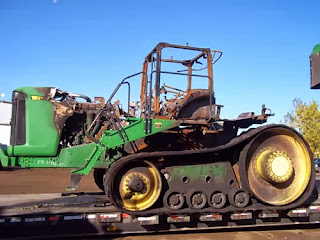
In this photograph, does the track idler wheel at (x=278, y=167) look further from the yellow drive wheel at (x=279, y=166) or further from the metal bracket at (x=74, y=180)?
the metal bracket at (x=74, y=180)

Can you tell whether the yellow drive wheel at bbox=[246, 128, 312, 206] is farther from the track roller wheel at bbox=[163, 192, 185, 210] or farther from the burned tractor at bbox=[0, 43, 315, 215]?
the track roller wheel at bbox=[163, 192, 185, 210]

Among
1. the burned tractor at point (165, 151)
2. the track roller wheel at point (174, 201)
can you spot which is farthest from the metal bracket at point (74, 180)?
the track roller wheel at point (174, 201)

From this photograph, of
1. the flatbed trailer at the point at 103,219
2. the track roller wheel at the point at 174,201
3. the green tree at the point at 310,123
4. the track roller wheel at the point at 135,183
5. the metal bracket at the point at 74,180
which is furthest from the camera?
the green tree at the point at 310,123

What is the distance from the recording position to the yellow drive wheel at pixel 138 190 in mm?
6496

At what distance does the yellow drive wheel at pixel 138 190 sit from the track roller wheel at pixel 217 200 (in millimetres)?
1038

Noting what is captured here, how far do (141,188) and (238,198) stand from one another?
6.12 ft

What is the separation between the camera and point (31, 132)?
695cm

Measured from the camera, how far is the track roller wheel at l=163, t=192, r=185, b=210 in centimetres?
658

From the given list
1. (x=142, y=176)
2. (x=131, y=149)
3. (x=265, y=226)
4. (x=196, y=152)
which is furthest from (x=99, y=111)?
(x=265, y=226)

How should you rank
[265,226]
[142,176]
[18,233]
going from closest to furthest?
[18,233]
[142,176]
[265,226]

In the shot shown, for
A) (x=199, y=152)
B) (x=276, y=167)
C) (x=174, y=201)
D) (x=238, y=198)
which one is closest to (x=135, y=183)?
(x=174, y=201)

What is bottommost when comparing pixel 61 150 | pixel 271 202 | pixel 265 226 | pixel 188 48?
pixel 265 226

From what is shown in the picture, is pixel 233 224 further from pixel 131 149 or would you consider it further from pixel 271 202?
pixel 131 149

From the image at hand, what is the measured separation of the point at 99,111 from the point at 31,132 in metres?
1.36
